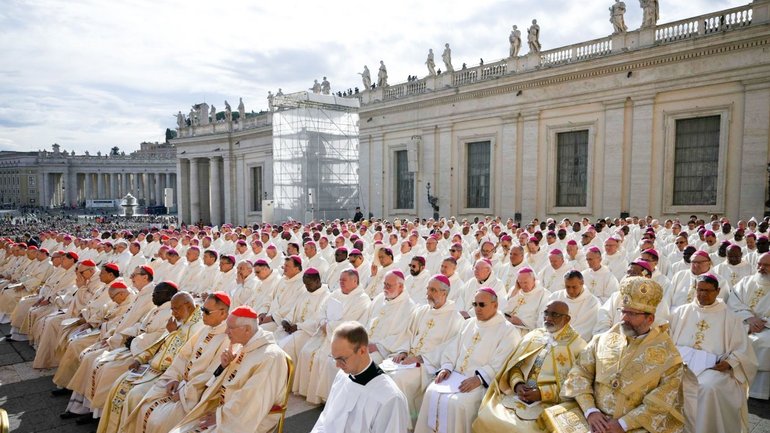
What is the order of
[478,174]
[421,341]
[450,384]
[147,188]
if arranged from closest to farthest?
[450,384] < [421,341] < [478,174] < [147,188]

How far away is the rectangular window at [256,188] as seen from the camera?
38.3 meters

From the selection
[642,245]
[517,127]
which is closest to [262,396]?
[642,245]

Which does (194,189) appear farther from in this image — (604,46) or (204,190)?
(604,46)

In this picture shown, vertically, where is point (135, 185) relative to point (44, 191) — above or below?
above

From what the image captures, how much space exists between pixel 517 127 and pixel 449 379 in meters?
19.3

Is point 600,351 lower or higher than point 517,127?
lower

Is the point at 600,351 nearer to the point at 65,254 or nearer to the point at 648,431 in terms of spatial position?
the point at 648,431

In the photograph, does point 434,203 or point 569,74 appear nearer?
point 569,74

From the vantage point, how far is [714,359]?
5109 mm

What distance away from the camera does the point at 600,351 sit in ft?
12.8

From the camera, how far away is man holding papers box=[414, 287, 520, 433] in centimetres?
459

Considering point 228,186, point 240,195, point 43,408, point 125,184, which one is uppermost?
point 125,184

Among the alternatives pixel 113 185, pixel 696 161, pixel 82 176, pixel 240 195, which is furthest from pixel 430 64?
pixel 82 176

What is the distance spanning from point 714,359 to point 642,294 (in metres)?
2.31
